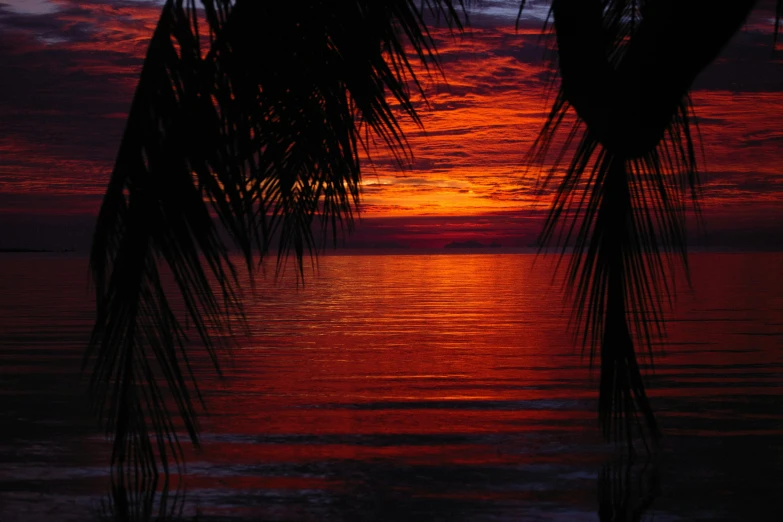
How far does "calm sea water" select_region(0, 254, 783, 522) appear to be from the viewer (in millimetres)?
4770

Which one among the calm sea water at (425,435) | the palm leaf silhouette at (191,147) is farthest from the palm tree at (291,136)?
the calm sea water at (425,435)

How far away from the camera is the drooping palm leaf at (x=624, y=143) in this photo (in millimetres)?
1822

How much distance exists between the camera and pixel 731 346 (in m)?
13.1

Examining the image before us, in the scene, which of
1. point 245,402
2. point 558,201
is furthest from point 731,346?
point 558,201

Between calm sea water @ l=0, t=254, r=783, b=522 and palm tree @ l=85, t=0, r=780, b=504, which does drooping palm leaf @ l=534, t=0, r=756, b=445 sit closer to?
palm tree @ l=85, t=0, r=780, b=504

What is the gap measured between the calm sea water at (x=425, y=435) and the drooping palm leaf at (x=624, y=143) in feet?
5.79

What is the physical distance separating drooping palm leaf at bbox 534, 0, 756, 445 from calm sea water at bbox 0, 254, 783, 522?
176 centimetres

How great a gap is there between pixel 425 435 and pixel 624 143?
496 cm

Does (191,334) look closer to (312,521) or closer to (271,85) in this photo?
(312,521)

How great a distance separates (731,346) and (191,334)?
10.0 meters

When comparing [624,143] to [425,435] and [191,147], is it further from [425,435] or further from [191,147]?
[425,435]

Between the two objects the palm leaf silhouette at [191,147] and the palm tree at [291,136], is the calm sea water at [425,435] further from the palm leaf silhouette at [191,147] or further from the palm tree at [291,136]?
the palm leaf silhouette at [191,147]

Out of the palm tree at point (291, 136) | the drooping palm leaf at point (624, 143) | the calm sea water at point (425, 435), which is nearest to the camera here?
the drooping palm leaf at point (624, 143)

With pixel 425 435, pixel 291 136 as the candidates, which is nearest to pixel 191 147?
pixel 291 136
